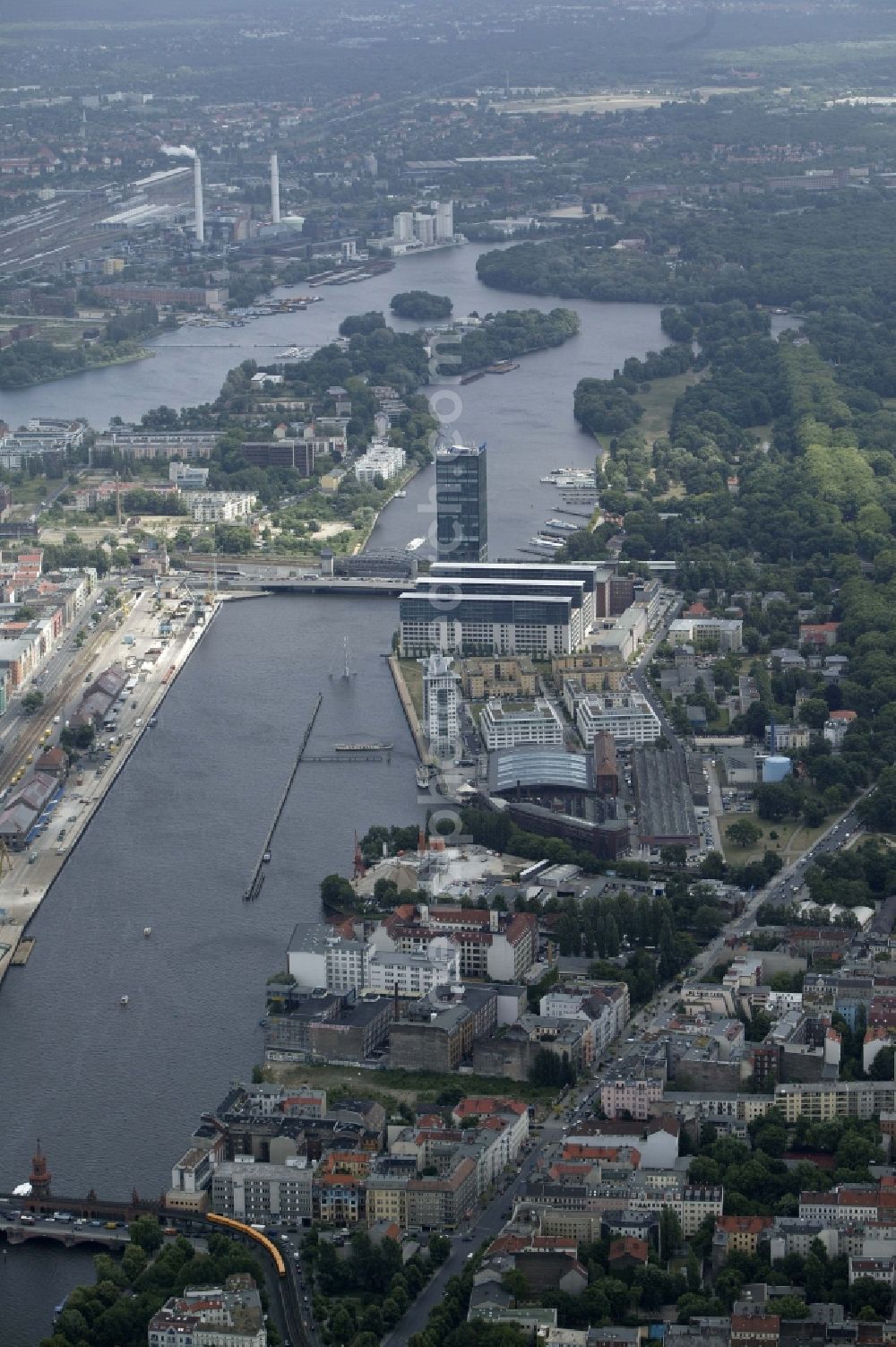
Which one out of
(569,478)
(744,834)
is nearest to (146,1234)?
(744,834)

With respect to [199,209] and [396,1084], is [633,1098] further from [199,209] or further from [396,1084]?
[199,209]

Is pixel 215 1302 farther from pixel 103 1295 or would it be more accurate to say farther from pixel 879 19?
pixel 879 19

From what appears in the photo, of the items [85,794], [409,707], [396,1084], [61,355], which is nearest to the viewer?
[396,1084]

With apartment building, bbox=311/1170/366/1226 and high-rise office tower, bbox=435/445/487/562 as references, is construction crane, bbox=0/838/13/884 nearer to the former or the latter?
apartment building, bbox=311/1170/366/1226

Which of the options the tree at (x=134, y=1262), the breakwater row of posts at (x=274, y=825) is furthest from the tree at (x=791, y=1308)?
the breakwater row of posts at (x=274, y=825)

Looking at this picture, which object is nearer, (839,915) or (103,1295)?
(103,1295)

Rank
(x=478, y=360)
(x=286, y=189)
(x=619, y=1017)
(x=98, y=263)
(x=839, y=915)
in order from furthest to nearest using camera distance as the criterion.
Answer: (x=286, y=189) < (x=98, y=263) < (x=478, y=360) < (x=839, y=915) < (x=619, y=1017)

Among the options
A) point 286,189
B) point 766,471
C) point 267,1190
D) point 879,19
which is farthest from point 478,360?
point 879,19
